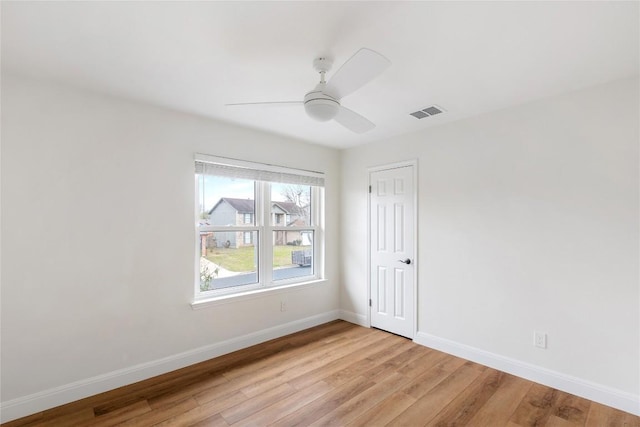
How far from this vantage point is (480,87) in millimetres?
2439

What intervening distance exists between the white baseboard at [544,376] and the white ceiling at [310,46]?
2357mm

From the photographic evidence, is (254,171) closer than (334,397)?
No

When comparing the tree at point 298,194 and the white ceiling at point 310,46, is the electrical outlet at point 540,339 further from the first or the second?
the tree at point 298,194

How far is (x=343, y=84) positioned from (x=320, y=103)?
19 cm

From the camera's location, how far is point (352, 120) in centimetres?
224

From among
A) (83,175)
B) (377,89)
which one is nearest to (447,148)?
(377,89)

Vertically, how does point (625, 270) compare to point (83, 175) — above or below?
below

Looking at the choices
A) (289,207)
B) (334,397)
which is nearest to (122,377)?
(334,397)

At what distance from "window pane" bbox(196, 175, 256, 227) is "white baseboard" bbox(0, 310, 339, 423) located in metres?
1.09

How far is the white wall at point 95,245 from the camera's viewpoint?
2184 mm

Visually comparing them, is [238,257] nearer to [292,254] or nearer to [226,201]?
[226,201]

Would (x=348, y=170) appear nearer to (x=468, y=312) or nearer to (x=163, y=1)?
(x=468, y=312)

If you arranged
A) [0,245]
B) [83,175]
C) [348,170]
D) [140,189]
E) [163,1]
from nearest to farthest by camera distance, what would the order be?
[163,1], [0,245], [83,175], [140,189], [348,170]

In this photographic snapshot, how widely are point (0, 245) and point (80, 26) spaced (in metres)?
1.60
